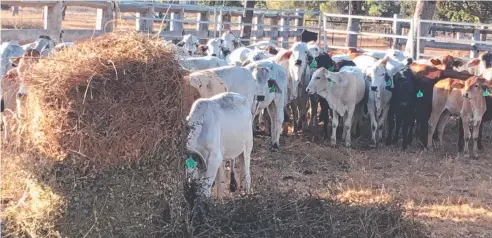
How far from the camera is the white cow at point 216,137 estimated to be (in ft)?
21.9

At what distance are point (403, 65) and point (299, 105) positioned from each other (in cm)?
244

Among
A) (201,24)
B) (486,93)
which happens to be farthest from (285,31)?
(486,93)

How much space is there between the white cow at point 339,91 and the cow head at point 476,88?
2.00 meters

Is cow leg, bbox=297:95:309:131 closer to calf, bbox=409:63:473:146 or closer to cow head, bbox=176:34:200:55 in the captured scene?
calf, bbox=409:63:473:146

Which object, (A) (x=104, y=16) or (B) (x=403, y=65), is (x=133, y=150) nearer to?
(B) (x=403, y=65)

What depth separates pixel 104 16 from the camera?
18109mm

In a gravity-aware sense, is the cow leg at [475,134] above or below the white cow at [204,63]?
below

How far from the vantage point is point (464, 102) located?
40.8 ft

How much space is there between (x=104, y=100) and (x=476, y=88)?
8.39 meters

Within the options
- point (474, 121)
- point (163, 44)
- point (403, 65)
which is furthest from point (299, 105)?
point (163, 44)

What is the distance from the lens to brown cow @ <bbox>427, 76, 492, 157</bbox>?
40.0ft

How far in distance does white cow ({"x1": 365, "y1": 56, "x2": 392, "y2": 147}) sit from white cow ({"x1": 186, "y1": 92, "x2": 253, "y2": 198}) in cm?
547

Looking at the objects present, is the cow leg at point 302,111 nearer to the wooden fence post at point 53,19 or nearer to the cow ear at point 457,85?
the cow ear at point 457,85

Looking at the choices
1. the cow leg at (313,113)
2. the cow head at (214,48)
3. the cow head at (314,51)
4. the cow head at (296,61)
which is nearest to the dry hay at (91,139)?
the cow head at (296,61)
